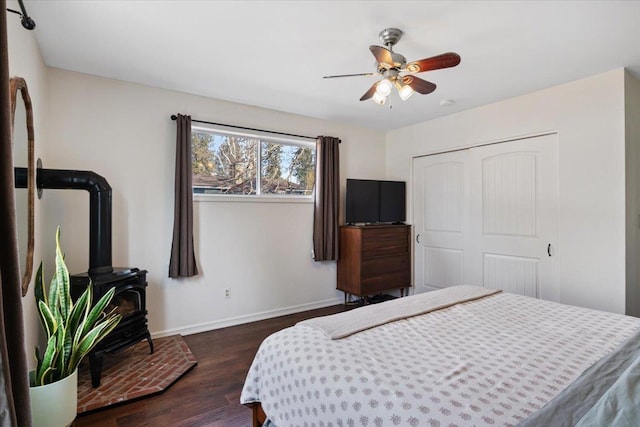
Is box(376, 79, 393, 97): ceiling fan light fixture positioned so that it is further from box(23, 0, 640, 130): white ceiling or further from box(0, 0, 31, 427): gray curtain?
box(0, 0, 31, 427): gray curtain

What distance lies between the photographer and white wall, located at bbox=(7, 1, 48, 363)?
5.61ft

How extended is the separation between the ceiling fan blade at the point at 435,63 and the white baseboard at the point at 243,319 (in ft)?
9.63

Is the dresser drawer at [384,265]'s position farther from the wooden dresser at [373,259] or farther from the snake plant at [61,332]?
the snake plant at [61,332]

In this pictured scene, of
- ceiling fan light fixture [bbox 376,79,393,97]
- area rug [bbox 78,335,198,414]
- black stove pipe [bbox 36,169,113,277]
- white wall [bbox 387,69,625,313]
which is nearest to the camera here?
area rug [bbox 78,335,198,414]

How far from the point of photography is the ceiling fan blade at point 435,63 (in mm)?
1952

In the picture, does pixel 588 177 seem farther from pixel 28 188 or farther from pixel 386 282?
pixel 28 188

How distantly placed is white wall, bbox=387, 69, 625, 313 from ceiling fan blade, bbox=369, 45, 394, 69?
2000mm

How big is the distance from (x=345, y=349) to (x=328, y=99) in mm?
2696

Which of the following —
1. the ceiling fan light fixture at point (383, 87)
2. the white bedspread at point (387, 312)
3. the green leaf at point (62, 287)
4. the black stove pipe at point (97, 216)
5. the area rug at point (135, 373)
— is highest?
the ceiling fan light fixture at point (383, 87)

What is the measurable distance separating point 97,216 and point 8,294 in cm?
207

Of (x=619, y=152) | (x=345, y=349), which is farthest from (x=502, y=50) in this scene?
(x=345, y=349)

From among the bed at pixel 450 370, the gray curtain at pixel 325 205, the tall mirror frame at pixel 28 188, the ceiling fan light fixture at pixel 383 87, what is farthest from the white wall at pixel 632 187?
the tall mirror frame at pixel 28 188

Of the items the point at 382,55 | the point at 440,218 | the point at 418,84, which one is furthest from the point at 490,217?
the point at 382,55

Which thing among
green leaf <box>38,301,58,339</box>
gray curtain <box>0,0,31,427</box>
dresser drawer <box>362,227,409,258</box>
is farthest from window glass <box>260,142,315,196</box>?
gray curtain <box>0,0,31,427</box>
